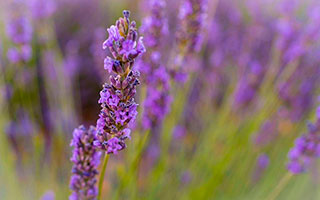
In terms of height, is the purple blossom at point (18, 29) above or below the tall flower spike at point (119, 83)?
above

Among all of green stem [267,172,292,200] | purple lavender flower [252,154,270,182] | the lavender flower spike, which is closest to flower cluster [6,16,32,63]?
the lavender flower spike

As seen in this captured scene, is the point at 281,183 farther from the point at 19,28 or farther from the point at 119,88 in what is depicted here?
the point at 19,28

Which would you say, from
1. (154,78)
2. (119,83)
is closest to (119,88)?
(119,83)

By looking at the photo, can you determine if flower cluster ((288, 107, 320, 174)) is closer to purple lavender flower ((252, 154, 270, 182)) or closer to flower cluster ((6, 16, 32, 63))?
purple lavender flower ((252, 154, 270, 182))

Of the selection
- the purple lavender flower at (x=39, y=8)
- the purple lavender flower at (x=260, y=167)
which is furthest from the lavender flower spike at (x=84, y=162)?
the purple lavender flower at (x=260, y=167)

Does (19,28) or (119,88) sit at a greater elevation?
(19,28)

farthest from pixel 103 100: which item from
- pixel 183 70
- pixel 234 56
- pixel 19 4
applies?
pixel 234 56

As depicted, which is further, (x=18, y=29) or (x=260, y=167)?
Answer: (x=260, y=167)

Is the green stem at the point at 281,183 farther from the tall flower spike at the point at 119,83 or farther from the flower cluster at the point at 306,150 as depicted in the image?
the tall flower spike at the point at 119,83
